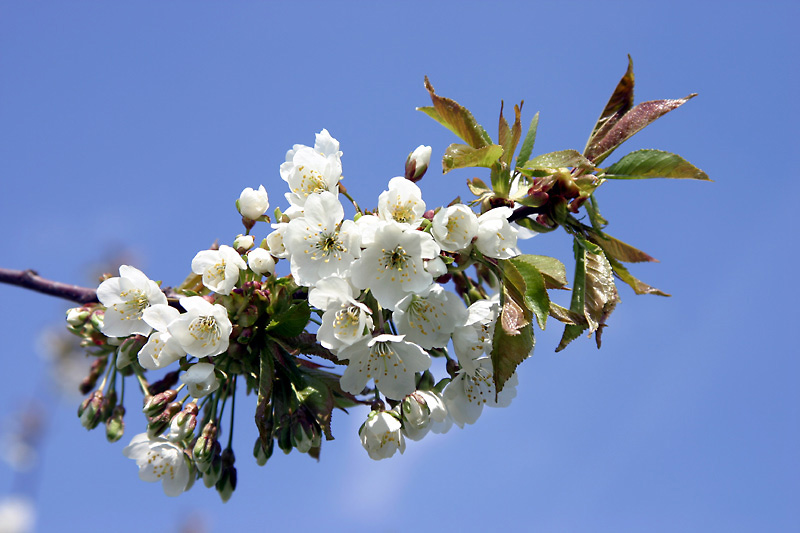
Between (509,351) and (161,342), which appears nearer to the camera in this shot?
(509,351)

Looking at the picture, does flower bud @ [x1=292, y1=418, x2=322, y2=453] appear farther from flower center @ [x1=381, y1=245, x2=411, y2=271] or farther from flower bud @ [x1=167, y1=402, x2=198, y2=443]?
flower center @ [x1=381, y1=245, x2=411, y2=271]

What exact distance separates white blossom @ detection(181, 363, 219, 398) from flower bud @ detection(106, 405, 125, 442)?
112 centimetres

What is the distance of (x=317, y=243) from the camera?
2.25m

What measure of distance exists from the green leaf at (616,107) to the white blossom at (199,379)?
66.0 inches

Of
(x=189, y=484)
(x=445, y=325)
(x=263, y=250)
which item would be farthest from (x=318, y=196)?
(x=189, y=484)

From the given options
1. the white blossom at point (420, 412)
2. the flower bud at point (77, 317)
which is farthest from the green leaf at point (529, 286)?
the flower bud at point (77, 317)

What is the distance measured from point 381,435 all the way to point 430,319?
0.53 metres

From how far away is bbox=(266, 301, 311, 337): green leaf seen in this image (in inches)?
91.5

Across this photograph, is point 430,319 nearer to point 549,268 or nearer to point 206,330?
point 549,268

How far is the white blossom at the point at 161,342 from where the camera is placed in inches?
90.7

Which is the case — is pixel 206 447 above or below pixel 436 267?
below

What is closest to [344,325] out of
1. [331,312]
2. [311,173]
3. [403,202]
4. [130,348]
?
[331,312]

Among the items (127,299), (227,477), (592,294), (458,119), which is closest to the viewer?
(592,294)

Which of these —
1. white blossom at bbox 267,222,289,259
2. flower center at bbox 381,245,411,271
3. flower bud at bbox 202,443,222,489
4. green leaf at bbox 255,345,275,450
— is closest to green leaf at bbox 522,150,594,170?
flower center at bbox 381,245,411,271
